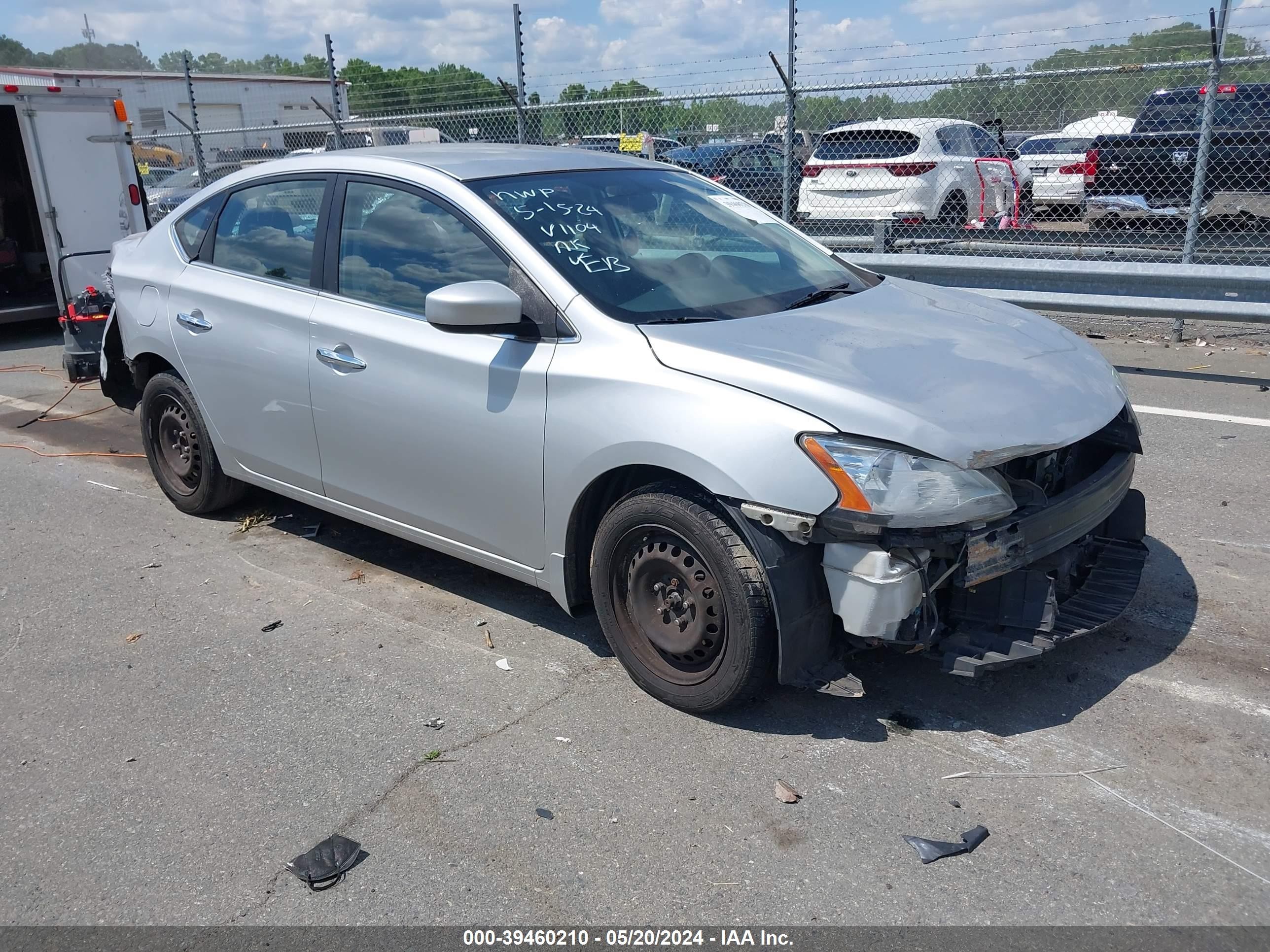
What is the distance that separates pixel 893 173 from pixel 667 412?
10.2 metres

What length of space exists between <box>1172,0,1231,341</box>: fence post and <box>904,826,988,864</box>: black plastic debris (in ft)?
22.8

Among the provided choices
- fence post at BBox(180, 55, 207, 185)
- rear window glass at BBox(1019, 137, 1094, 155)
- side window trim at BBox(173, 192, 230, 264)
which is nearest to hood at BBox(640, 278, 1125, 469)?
side window trim at BBox(173, 192, 230, 264)

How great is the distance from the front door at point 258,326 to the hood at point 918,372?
1.75 metres

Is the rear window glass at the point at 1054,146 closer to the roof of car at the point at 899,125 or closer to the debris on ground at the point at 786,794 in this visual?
the roof of car at the point at 899,125

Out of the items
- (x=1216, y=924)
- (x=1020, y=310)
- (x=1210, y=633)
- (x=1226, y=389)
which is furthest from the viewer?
(x=1226, y=389)

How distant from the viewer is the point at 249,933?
263 cm

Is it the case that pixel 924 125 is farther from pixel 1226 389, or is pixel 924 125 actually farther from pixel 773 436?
pixel 773 436

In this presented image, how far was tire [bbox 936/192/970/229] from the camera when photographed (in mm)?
12773

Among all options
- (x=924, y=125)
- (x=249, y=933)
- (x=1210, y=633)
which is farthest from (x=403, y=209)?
(x=924, y=125)

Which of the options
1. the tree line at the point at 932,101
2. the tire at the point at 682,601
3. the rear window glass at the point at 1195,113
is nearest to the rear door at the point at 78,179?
the tree line at the point at 932,101

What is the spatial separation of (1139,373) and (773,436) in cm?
587

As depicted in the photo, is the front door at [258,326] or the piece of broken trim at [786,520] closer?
the piece of broken trim at [786,520]

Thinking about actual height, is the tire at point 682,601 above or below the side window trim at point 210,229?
below

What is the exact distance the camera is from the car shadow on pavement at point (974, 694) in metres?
3.43
